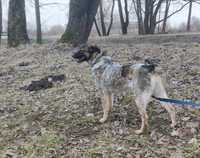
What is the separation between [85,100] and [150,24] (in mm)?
21687

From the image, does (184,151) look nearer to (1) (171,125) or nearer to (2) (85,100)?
(1) (171,125)

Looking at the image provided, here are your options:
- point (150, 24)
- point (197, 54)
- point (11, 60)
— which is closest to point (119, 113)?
point (197, 54)

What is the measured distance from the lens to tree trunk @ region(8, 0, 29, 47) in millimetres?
14562

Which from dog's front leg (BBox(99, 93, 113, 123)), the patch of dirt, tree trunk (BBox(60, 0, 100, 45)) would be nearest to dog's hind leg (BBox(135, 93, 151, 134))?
the patch of dirt

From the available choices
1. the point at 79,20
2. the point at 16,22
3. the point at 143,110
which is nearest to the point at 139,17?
the point at 16,22

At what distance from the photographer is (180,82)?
708 centimetres

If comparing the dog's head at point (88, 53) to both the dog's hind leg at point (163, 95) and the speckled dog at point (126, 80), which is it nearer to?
the speckled dog at point (126, 80)

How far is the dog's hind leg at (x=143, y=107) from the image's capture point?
5019mm

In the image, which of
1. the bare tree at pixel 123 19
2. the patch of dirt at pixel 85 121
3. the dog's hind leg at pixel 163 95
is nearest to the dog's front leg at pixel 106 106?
the patch of dirt at pixel 85 121

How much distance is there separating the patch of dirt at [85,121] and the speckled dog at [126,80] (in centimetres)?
26

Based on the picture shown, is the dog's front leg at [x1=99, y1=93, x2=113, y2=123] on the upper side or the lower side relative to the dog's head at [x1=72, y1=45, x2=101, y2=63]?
lower

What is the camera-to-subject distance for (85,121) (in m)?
5.78

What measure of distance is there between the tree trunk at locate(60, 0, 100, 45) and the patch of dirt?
121 inches

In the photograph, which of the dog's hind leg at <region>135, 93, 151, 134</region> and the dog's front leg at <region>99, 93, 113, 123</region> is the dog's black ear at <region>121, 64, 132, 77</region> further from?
the dog's front leg at <region>99, 93, 113, 123</region>
